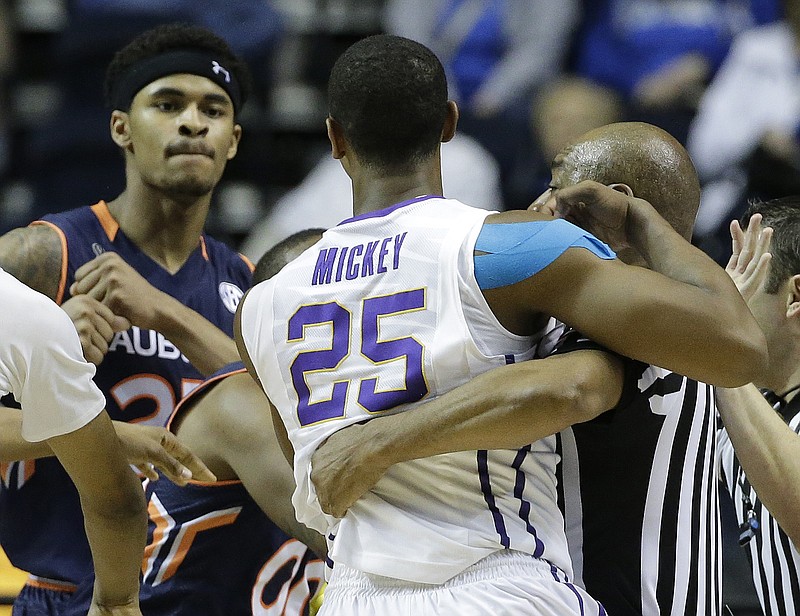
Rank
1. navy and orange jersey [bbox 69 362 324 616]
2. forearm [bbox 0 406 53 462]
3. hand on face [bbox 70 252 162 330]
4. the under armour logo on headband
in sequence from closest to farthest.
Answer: forearm [bbox 0 406 53 462] < navy and orange jersey [bbox 69 362 324 616] < hand on face [bbox 70 252 162 330] < the under armour logo on headband

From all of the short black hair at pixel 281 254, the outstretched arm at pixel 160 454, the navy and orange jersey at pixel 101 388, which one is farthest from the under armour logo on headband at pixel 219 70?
the outstretched arm at pixel 160 454

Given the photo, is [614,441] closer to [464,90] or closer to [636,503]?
[636,503]

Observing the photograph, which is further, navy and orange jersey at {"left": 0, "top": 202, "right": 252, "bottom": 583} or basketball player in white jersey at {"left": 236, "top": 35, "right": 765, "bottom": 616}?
navy and orange jersey at {"left": 0, "top": 202, "right": 252, "bottom": 583}

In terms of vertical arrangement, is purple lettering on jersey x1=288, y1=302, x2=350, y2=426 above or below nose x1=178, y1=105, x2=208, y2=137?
below

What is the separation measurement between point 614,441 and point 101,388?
86.9 inches

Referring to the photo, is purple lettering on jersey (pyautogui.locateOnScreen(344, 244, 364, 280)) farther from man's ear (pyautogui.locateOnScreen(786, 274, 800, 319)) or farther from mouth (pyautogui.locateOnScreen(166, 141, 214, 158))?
mouth (pyautogui.locateOnScreen(166, 141, 214, 158))

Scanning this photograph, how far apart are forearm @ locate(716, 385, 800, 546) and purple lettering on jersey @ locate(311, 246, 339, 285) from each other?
1.06 metres

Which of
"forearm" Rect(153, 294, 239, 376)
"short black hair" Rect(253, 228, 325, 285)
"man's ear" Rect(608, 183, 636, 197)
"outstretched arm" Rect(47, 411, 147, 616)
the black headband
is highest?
the black headband

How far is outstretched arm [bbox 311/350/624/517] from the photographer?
8.09 ft

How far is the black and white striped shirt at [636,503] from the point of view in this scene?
2.71m

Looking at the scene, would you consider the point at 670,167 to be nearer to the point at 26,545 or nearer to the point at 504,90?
the point at 26,545

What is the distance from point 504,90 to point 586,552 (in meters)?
5.98

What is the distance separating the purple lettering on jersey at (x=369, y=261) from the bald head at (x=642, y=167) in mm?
553

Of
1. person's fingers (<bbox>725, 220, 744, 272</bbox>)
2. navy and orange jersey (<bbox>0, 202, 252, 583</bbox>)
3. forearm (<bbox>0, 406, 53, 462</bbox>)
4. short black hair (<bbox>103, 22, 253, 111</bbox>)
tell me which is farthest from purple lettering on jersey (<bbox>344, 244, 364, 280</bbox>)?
short black hair (<bbox>103, 22, 253, 111</bbox>)
